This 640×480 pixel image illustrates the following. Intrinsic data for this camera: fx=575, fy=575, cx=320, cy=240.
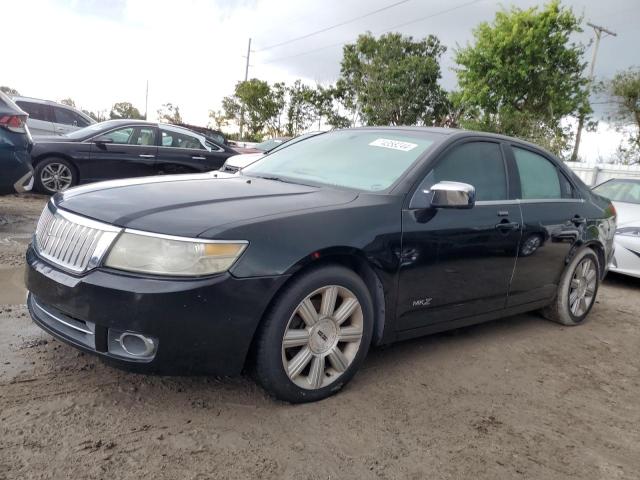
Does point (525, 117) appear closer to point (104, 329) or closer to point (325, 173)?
point (325, 173)

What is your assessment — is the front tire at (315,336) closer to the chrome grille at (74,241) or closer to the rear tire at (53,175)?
the chrome grille at (74,241)

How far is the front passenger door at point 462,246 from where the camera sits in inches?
130

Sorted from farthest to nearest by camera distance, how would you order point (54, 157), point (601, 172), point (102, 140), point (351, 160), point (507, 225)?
point (601, 172), point (102, 140), point (54, 157), point (507, 225), point (351, 160)

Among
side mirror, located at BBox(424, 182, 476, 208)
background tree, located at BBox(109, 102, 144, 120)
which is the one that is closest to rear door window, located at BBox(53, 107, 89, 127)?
side mirror, located at BBox(424, 182, 476, 208)

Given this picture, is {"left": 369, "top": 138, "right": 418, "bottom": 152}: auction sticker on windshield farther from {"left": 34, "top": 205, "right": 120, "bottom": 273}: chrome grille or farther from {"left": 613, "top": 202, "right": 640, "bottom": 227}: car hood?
{"left": 613, "top": 202, "right": 640, "bottom": 227}: car hood

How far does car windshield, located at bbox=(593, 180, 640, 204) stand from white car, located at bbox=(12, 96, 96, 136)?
395 inches

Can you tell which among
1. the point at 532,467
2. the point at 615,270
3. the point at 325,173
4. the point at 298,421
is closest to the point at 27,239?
the point at 325,173

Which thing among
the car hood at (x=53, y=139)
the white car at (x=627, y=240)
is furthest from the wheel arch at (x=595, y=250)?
the car hood at (x=53, y=139)

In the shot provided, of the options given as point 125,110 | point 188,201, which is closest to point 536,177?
point 188,201

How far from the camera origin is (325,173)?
3682 millimetres

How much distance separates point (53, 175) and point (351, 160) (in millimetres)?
6675

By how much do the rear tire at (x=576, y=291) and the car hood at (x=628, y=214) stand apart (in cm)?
219

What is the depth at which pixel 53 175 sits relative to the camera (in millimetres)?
8836

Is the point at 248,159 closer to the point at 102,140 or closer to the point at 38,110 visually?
the point at 102,140
